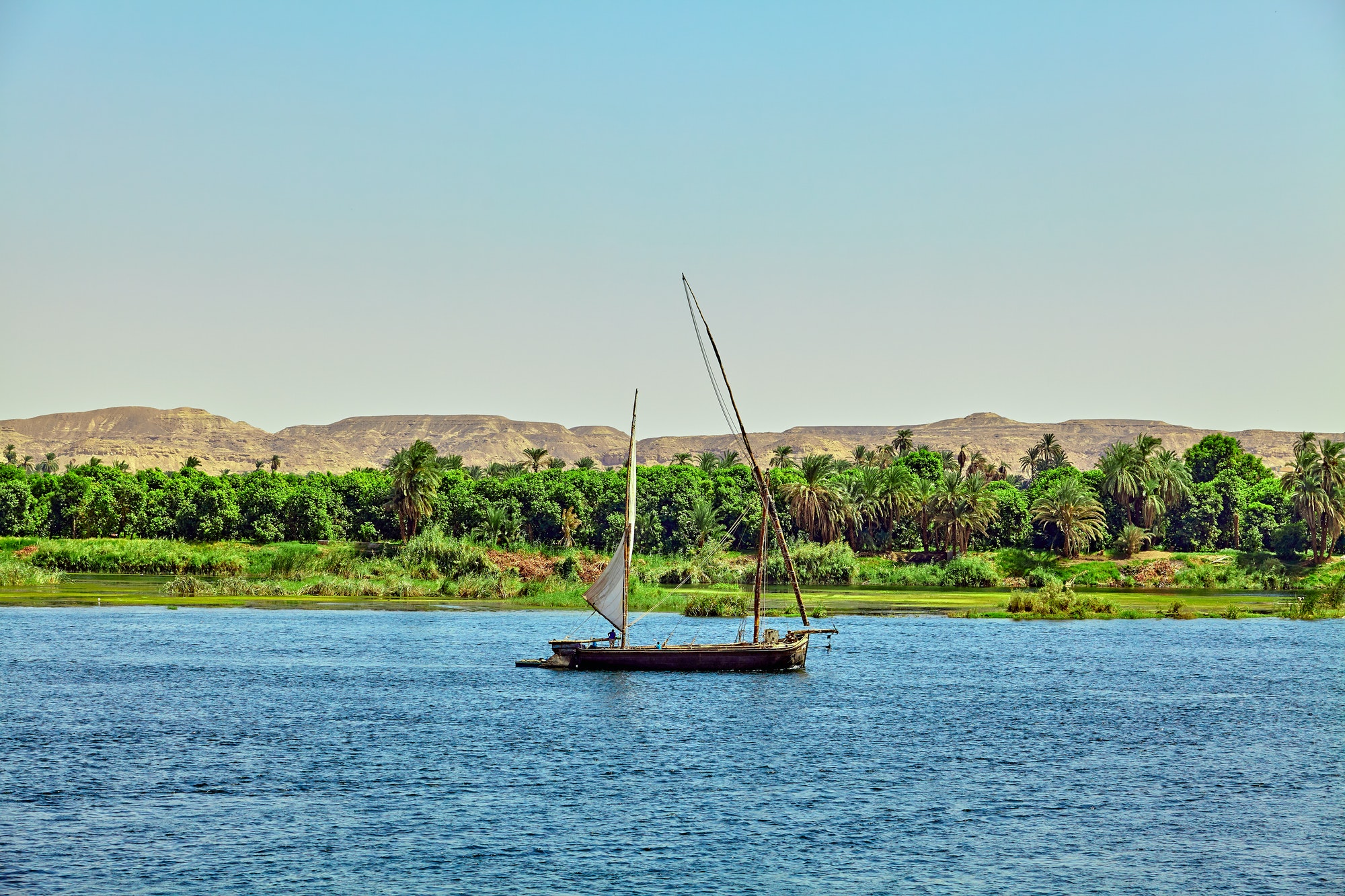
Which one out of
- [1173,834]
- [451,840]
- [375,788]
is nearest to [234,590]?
[375,788]

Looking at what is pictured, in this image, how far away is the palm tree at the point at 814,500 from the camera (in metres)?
141

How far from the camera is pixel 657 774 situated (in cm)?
4284

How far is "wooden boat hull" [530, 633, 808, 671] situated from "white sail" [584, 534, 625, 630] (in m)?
1.82

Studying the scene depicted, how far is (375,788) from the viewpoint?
Result: 40.2 meters

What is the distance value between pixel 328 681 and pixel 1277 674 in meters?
48.6

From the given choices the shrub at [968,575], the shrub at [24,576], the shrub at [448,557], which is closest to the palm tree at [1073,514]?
the shrub at [968,575]

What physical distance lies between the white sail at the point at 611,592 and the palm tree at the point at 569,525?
83.3m

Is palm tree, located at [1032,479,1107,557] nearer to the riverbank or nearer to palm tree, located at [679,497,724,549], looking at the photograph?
the riverbank

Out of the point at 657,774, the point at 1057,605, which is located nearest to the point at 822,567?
the point at 1057,605

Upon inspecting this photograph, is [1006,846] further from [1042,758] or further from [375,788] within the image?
[375,788]

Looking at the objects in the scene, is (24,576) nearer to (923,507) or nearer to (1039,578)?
(1039,578)

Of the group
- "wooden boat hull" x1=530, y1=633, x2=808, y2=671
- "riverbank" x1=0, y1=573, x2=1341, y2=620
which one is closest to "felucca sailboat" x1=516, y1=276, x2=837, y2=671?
"wooden boat hull" x1=530, y1=633, x2=808, y2=671

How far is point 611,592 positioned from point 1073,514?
86.3 meters

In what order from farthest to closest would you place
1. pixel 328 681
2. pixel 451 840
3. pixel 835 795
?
pixel 328 681
pixel 835 795
pixel 451 840
